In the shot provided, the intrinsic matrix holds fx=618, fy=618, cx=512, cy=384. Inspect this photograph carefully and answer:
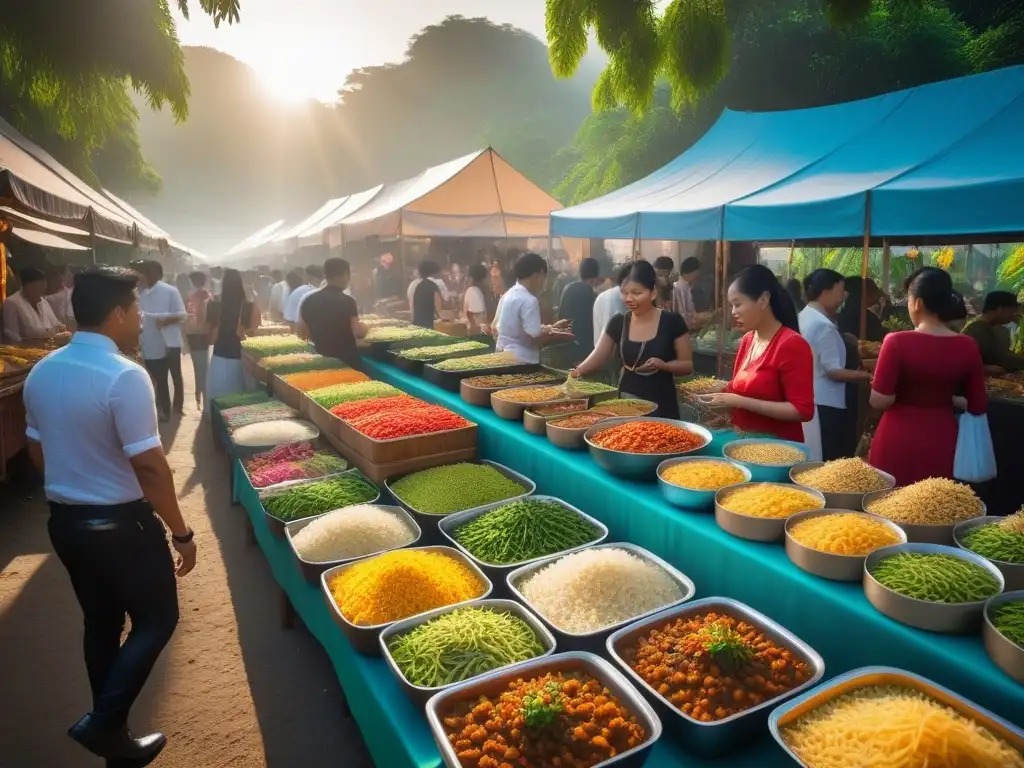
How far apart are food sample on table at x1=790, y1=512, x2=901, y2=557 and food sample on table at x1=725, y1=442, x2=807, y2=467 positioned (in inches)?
25.3

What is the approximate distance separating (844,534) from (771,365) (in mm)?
1437

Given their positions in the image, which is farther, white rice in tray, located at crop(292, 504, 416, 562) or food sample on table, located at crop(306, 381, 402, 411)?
food sample on table, located at crop(306, 381, 402, 411)

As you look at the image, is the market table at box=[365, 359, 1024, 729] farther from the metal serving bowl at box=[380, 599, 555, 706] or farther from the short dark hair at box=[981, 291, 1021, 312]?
the short dark hair at box=[981, 291, 1021, 312]

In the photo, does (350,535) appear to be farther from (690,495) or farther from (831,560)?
(831,560)

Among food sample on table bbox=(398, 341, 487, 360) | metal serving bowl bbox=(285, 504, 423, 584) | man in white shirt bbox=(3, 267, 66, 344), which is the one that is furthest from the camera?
man in white shirt bbox=(3, 267, 66, 344)

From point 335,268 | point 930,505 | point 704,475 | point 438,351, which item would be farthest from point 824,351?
point 335,268

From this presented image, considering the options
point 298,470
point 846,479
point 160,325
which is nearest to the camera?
point 846,479

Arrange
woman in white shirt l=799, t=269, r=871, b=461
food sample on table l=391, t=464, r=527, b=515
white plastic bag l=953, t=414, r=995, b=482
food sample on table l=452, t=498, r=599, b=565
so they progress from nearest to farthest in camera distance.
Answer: food sample on table l=452, t=498, r=599, b=565 < food sample on table l=391, t=464, r=527, b=515 < white plastic bag l=953, t=414, r=995, b=482 < woman in white shirt l=799, t=269, r=871, b=461

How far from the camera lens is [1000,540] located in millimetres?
1995

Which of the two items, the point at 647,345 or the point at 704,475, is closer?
Result: the point at 704,475

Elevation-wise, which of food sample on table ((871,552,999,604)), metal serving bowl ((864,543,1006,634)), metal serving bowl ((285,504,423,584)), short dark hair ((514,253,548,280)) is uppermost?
short dark hair ((514,253,548,280))

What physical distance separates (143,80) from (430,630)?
8.16m

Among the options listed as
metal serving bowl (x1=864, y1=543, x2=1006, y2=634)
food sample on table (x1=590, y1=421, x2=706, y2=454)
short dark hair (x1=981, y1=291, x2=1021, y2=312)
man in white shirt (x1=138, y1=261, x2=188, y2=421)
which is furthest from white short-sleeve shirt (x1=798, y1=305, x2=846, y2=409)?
man in white shirt (x1=138, y1=261, x2=188, y2=421)

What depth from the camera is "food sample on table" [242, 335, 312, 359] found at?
8.12 m
